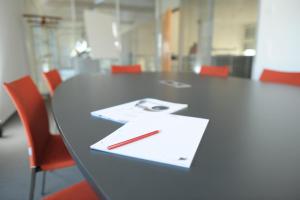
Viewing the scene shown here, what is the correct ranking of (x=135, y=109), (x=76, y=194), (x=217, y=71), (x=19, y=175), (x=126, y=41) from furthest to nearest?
(x=126, y=41) < (x=217, y=71) < (x=19, y=175) < (x=135, y=109) < (x=76, y=194)

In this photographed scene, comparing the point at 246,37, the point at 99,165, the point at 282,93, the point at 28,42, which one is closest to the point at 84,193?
the point at 99,165

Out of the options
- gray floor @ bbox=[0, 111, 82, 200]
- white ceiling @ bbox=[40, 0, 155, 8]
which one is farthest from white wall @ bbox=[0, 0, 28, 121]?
gray floor @ bbox=[0, 111, 82, 200]

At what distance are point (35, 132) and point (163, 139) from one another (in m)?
0.87

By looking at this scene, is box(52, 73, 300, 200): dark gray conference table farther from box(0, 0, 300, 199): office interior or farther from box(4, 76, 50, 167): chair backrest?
box(0, 0, 300, 199): office interior

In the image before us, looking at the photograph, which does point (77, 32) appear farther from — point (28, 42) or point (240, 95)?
point (240, 95)

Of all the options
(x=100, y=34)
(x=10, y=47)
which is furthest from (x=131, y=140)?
(x=100, y=34)

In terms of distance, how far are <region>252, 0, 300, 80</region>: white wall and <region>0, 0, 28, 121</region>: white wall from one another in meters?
4.01

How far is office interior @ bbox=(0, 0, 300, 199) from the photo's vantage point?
111 inches

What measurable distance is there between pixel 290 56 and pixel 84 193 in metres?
3.10

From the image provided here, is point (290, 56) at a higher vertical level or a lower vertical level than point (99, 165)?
higher

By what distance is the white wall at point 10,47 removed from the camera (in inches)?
137

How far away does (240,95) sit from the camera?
136 centimetres

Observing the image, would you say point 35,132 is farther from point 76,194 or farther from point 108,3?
point 108,3

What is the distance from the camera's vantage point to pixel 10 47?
3.90 meters
